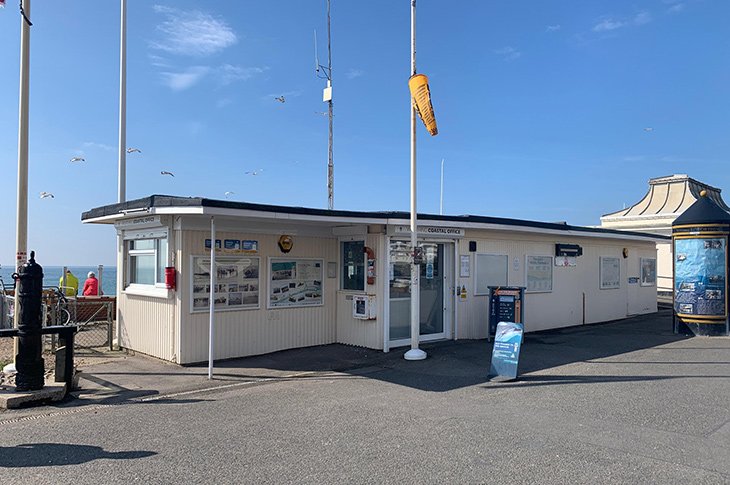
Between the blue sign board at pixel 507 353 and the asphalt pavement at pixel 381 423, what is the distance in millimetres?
235

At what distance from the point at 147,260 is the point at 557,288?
1034 centimetres

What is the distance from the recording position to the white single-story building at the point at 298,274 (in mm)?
9641

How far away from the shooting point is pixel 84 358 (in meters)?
10.4

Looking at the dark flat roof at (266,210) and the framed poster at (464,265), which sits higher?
the dark flat roof at (266,210)

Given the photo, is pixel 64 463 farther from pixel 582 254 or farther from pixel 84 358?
pixel 582 254

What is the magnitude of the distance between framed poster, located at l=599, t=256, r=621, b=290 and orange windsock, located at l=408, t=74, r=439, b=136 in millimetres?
9319

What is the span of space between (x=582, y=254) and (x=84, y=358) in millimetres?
12799

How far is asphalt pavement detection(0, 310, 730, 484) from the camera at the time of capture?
4793 millimetres

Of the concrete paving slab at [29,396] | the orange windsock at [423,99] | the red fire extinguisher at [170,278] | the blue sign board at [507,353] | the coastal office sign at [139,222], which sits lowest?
the concrete paving slab at [29,396]

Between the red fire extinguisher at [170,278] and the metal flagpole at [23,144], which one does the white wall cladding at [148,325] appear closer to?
the red fire extinguisher at [170,278]

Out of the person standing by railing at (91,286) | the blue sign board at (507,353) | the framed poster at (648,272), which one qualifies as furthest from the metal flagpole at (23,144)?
the framed poster at (648,272)

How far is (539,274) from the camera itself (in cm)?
1434

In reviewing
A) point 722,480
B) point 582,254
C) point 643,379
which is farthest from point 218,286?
point 582,254

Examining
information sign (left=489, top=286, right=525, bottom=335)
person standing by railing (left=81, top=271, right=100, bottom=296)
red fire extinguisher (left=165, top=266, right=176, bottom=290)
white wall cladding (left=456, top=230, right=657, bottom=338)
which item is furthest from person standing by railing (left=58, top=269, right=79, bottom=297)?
information sign (left=489, top=286, right=525, bottom=335)
